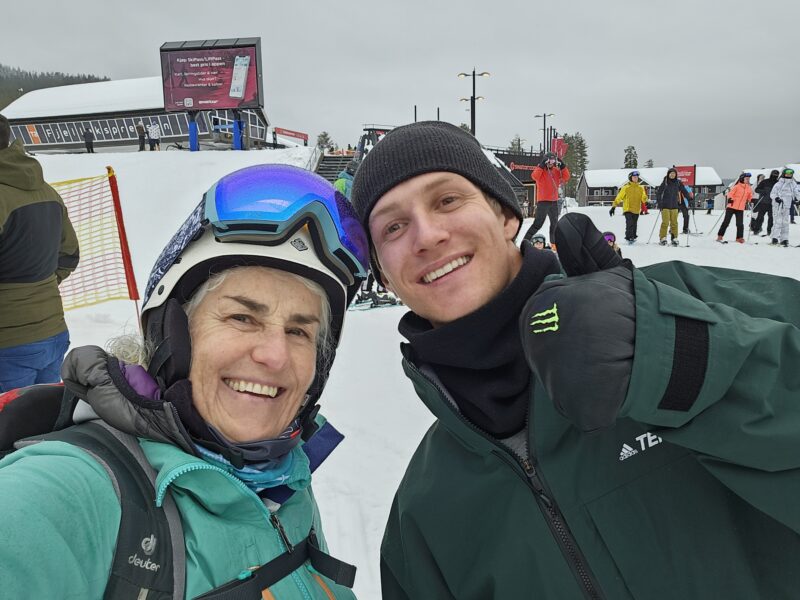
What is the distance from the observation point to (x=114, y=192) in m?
6.89

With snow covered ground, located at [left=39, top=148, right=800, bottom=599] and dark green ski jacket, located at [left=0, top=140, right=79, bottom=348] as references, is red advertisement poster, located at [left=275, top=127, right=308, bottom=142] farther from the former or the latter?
dark green ski jacket, located at [left=0, top=140, right=79, bottom=348]

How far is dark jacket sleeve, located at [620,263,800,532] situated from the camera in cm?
104

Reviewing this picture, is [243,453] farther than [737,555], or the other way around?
[243,453]

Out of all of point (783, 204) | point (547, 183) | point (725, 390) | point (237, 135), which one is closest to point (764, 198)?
point (783, 204)

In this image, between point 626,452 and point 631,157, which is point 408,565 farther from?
point 631,157

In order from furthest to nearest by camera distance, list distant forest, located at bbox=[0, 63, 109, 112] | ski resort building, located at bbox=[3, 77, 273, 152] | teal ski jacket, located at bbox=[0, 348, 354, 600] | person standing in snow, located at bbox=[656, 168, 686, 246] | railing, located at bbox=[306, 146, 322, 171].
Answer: distant forest, located at bbox=[0, 63, 109, 112], ski resort building, located at bbox=[3, 77, 273, 152], railing, located at bbox=[306, 146, 322, 171], person standing in snow, located at bbox=[656, 168, 686, 246], teal ski jacket, located at bbox=[0, 348, 354, 600]

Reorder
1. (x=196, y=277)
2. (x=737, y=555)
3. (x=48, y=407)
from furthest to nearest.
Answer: (x=196, y=277) < (x=48, y=407) < (x=737, y=555)

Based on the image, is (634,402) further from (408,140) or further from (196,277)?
(196,277)

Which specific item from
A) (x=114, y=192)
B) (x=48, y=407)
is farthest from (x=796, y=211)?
(x=48, y=407)

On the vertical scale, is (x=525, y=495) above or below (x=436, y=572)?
above

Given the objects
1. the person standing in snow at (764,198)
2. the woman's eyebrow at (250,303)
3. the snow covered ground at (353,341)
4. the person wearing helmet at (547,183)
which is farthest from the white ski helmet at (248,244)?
the person standing in snow at (764,198)

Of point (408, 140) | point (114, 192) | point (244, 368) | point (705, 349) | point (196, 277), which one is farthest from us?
point (114, 192)

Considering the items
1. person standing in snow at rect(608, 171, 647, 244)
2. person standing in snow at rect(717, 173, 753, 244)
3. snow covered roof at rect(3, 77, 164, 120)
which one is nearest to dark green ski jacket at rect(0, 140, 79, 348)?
person standing in snow at rect(608, 171, 647, 244)

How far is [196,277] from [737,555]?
186 cm
